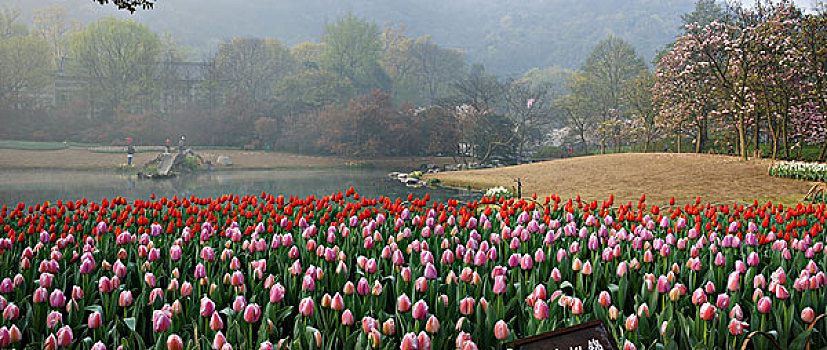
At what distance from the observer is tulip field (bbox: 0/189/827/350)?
1758 millimetres

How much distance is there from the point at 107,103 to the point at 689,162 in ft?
44.9

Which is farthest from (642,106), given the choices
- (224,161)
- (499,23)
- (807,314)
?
(807,314)

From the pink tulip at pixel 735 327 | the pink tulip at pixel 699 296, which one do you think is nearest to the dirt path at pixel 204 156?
the pink tulip at pixel 699 296

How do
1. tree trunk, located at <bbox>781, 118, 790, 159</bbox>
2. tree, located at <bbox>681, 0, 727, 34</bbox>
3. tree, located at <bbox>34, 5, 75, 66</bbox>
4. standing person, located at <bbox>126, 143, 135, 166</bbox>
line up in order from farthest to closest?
tree, located at <bbox>681, 0, 727, 34</bbox>
tree, located at <bbox>34, 5, 75, 66</bbox>
standing person, located at <bbox>126, 143, 135, 166</bbox>
tree trunk, located at <bbox>781, 118, 790, 159</bbox>

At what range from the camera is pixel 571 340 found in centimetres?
141

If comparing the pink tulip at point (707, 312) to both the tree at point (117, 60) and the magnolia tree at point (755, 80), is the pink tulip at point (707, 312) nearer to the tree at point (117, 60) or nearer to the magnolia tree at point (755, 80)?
the magnolia tree at point (755, 80)

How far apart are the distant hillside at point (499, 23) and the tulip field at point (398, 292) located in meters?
18.7

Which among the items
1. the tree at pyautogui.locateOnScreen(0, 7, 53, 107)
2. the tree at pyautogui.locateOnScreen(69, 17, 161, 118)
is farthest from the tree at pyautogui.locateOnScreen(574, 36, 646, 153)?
the tree at pyautogui.locateOnScreen(0, 7, 53, 107)

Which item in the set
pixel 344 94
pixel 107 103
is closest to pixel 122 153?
pixel 107 103

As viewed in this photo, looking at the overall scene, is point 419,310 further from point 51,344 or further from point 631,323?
point 51,344

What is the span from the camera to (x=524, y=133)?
1775cm

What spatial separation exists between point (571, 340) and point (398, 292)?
0.87 meters

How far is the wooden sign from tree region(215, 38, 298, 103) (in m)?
17.9

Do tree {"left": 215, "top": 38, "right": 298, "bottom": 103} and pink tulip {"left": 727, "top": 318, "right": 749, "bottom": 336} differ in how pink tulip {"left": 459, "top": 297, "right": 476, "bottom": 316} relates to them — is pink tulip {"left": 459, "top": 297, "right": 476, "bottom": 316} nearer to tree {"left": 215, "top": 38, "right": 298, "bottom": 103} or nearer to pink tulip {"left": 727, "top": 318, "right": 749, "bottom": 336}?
pink tulip {"left": 727, "top": 318, "right": 749, "bottom": 336}
